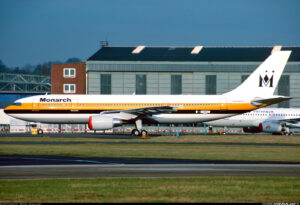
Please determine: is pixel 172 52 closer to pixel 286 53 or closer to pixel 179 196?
pixel 286 53

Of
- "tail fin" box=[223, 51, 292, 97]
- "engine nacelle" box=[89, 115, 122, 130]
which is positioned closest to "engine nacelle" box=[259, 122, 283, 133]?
"tail fin" box=[223, 51, 292, 97]

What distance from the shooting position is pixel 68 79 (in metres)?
86.5

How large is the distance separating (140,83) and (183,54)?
10.6m

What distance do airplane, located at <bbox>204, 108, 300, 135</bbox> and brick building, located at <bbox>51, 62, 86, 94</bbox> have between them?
97.1 feet

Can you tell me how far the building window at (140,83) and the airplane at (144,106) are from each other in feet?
88.4

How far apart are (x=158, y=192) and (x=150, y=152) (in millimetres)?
17725

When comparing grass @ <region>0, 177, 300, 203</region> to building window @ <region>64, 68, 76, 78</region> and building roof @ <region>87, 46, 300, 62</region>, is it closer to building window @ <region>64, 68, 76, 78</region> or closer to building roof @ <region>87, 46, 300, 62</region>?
building roof @ <region>87, 46, 300, 62</region>

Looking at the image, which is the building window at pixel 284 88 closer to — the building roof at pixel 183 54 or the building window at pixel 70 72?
the building roof at pixel 183 54

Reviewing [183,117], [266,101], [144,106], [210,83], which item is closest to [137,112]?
[144,106]

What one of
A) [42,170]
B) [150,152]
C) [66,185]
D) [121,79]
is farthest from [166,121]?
[66,185]

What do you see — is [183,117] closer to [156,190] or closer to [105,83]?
[105,83]

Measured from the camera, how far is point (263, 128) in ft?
216

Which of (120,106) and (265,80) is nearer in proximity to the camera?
(120,106)

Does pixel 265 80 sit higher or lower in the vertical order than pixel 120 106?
higher
